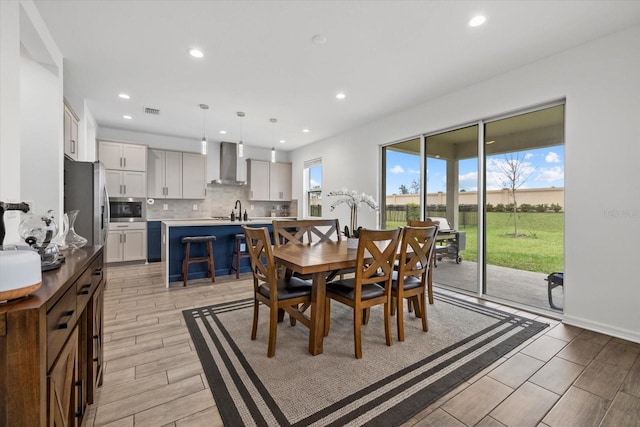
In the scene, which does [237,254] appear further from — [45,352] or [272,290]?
[45,352]

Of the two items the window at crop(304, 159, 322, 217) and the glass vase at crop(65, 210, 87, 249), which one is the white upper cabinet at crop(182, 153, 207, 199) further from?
the glass vase at crop(65, 210, 87, 249)

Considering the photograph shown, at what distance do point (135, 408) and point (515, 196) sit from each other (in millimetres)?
4010

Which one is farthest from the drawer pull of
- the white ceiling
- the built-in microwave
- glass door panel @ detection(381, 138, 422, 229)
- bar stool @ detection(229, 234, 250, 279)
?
the built-in microwave

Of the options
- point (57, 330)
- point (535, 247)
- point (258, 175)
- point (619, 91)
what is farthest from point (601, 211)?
point (258, 175)

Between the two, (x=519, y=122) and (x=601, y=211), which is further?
(x=519, y=122)

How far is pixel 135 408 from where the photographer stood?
1.64 m

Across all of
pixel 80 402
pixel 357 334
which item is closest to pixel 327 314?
pixel 357 334

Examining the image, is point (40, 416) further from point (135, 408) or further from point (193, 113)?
point (193, 113)

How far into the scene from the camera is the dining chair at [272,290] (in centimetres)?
218

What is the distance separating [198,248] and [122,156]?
8.90ft

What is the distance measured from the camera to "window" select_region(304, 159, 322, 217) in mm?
6809

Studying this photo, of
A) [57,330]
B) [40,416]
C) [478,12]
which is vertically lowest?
[40,416]

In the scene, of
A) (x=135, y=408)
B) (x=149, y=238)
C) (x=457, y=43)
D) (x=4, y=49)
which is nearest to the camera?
(x=135, y=408)

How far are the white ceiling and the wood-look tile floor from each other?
106 inches
